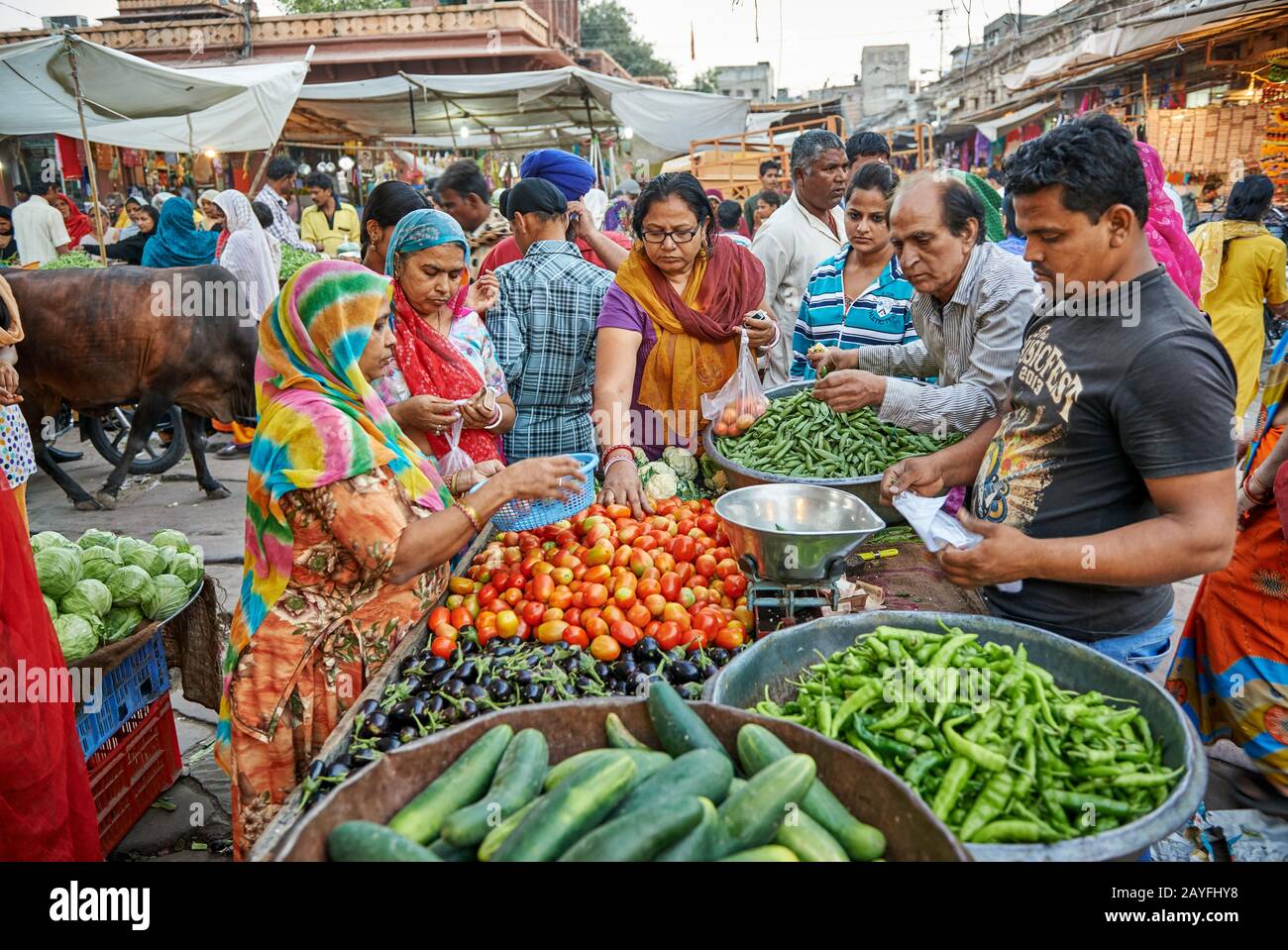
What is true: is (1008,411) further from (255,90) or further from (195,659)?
(255,90)

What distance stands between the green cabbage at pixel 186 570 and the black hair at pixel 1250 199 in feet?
27.3

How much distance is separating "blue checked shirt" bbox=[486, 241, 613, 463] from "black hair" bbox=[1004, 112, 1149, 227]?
247 cm

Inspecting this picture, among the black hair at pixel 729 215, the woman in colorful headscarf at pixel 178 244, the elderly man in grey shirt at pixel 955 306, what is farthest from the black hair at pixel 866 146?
the woman in colorful headscarf at pixel 178 244

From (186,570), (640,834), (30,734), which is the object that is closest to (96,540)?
(186,570)

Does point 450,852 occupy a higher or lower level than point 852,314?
lower

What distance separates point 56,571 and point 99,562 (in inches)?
7.9

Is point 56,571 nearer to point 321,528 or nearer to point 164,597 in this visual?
point 164,597

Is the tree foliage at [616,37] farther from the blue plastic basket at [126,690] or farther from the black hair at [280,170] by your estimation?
the blue plastic basket at [126,690]

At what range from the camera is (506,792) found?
137cm

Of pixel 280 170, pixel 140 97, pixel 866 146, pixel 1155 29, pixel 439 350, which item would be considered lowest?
pixel 439 350

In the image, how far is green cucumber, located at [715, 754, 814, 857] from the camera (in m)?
1.27

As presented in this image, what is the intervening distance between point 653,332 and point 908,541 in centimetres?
154

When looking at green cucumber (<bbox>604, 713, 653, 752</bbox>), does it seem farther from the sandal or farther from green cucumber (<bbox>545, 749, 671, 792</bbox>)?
the sandal

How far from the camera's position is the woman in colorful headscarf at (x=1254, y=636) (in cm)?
272
